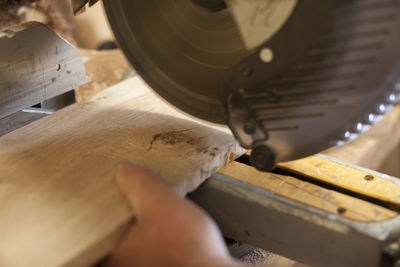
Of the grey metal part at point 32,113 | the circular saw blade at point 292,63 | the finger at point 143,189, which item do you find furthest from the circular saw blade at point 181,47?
the grey metal part at point 32,113

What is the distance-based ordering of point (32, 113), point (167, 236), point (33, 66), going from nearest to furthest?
1. point (167, 236)
2. point (33, 66)
3. point (32, 113)

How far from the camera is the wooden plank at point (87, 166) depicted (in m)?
0.85

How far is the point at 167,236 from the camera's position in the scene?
2.73 ft

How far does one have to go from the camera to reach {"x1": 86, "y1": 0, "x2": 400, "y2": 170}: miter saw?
791 mm

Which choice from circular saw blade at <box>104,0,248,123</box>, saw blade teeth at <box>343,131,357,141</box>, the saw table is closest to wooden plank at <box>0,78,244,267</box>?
the saw table

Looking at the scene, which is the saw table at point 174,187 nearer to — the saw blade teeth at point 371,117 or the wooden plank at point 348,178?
the wooden plank at point 348,178

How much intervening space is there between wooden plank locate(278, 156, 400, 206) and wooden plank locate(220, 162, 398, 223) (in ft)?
0.15

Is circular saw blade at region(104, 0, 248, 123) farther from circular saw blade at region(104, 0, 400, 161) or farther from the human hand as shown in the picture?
the human hand

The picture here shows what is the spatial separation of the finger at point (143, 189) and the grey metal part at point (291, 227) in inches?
7.7

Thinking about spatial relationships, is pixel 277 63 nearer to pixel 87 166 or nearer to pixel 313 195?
pixel 313 195

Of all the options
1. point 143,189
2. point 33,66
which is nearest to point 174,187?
point 143,189

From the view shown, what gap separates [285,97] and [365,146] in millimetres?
1268

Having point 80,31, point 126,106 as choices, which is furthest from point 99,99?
point 80,31

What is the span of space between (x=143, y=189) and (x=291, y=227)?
0.34 metres
